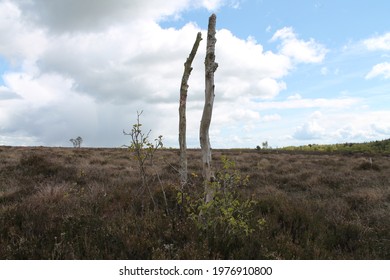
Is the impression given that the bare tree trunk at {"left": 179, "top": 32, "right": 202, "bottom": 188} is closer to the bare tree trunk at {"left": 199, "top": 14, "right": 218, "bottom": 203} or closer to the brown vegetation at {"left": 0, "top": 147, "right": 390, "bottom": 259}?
the brown vegetation at {"left": 0, "top": 147, "right": 390, "bottom": 259}

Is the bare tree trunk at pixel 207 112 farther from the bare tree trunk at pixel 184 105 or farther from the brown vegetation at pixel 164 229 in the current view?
the bare tree trunk at pixel 184 105

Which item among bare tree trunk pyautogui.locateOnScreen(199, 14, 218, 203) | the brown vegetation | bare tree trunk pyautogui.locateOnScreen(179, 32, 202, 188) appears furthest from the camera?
bare tree trunk pyautogui.locateOnScreen(179, 32, 202, 188)

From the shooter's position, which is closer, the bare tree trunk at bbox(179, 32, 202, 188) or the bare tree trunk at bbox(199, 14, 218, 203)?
the bare tree trunk at bbox(199, 14, 218, 203)

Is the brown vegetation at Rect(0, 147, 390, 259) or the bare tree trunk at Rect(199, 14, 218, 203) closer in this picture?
the brown vegetation at Rect(0, 147, 390, 259)

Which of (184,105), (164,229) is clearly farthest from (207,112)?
(184,105)

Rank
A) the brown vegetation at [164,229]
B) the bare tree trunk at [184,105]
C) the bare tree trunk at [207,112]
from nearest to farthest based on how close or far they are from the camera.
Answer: the brown vegetation at [164,229] → the bare tree trunk at [207,112] → the bare tree trunk at [184,105]

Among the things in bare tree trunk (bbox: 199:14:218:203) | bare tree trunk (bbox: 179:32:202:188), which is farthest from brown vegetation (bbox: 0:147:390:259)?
bare tree trunk (bbox: 179:32:202:188)

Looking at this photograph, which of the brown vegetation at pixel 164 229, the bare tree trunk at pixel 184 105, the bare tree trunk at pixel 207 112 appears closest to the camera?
the brown vegetation at pixel 164 229

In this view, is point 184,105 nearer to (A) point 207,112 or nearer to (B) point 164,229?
(A) point 207,112

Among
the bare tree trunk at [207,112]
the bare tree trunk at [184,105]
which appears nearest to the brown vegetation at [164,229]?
the bare tree trunk at [207,112]

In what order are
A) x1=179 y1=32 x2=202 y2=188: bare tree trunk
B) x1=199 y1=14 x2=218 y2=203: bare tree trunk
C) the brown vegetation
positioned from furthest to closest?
x1=179 y1=32 x2=202 y2=188: bare tree trunk
x1=199 y1=14 x2=218 y2=203: bare tree trunk
the brown vegetation

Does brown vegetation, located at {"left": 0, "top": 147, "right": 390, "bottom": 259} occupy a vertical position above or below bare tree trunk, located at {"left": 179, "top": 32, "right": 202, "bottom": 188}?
below
